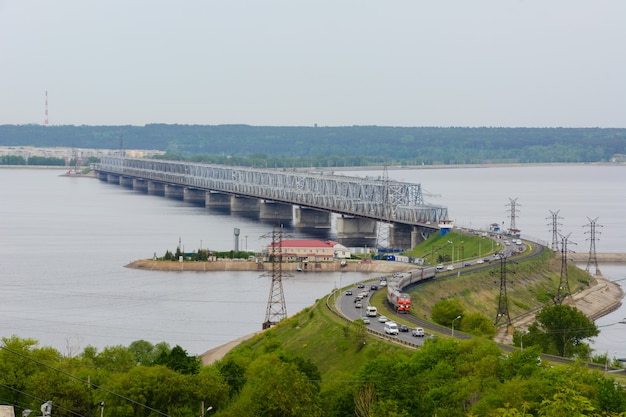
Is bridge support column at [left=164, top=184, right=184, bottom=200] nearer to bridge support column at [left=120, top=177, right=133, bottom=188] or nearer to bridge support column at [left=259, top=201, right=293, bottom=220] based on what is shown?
bridge support column at [left=120, top=177, right=133, bottom=188]

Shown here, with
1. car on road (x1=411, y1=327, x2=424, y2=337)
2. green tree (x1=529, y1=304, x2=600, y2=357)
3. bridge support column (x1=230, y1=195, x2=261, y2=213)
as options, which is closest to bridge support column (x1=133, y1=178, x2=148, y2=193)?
bridge support column (x1=230, y1=195, x2=261, y2=213)

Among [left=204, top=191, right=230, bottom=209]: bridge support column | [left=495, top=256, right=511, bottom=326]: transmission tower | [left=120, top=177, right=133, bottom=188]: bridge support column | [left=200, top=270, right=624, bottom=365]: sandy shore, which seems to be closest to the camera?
[left=200, top=270, right=624, bottom=365]: sandy shore

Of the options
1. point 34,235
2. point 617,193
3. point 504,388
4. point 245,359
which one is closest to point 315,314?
point 245,359

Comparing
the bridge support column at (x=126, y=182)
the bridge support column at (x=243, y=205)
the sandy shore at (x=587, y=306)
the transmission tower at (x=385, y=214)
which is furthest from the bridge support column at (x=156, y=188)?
the sandy shore at (x=587, y=306)

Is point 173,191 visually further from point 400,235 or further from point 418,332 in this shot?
point 418,332

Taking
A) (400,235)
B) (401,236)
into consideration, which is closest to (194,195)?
(400,235)

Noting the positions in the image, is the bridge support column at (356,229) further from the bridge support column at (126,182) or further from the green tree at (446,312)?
the bridge support column at (126,182)
